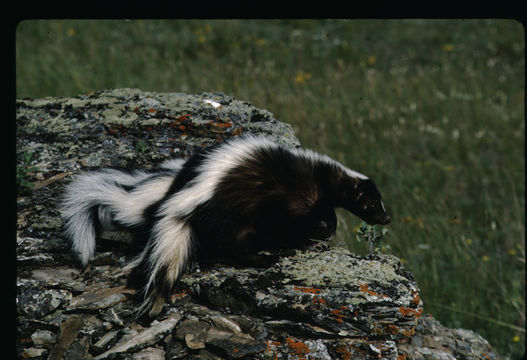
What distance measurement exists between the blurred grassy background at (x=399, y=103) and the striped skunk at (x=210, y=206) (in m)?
1.00

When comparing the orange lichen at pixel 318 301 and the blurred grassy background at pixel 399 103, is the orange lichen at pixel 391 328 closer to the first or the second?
the orange lichen at pixel 318 301

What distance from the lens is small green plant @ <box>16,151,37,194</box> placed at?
351 centimetres

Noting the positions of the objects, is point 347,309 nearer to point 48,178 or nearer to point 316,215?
point 316,215

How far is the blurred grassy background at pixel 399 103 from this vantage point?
4797 mm

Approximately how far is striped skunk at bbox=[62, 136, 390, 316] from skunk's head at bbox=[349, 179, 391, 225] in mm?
101

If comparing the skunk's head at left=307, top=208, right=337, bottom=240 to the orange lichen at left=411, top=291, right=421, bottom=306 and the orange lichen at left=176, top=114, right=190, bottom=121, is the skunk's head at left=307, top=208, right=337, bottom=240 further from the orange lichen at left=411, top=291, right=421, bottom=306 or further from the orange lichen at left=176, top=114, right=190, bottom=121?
the orange lichen at left=176, top=114, right=190, bottom=121

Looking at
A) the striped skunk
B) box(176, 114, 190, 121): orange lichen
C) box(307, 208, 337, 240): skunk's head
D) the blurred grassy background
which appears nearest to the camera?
the striped skunk

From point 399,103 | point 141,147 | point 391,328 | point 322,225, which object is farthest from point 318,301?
point 399,103

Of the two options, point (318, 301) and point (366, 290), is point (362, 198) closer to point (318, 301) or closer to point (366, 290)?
point (366, 290)

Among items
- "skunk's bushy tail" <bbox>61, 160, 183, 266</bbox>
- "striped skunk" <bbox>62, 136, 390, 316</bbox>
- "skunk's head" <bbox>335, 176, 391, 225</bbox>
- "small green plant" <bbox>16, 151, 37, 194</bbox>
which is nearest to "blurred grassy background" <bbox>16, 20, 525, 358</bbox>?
"skunk's head" <bbox>335, 176, 391, 225</bbox>

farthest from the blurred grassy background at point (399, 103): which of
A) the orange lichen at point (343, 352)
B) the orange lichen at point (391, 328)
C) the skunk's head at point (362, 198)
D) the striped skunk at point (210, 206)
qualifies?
the orange lichen at point (343, 352)

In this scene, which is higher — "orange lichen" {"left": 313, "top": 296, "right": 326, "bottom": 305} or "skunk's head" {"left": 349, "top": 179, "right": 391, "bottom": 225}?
"skunk's head" {"left": 349, "top": 179, "right": 391, "bottom": 225}

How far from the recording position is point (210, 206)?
275cm

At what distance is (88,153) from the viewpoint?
3.92 m
